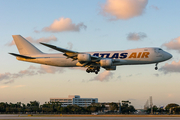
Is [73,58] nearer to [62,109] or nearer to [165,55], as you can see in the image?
[165,55]

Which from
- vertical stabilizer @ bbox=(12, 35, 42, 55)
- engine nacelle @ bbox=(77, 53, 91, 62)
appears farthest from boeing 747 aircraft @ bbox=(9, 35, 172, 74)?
vertical stabilizer @ bbox=(12, 35, 42, 55)

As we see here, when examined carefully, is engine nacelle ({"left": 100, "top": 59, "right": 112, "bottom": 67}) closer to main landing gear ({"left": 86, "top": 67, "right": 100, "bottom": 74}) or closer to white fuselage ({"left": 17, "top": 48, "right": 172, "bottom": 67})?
white fuselage ({"left": 17, "top": 48, "right": 172, "bottom": 67})

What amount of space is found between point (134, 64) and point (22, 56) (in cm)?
2905

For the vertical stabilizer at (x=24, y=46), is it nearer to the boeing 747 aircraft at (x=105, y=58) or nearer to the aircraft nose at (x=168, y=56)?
the boeing 747 aircraft at (x=105, y=58)

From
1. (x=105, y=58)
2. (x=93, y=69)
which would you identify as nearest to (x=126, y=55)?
(x=105, y=58)

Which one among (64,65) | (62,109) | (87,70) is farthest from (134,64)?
(62,109)

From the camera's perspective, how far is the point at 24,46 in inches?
2625

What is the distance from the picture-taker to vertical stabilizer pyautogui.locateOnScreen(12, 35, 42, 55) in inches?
2581

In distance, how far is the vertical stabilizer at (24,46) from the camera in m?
65.6

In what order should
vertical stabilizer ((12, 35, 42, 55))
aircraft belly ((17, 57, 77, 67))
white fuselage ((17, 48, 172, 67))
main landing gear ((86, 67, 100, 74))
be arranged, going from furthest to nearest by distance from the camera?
vertical stabilizer ((12, 35, 42, 55)) → main landing gear ((86, 67, 100, 74)) → aircraft belly ((17, 57, 77, 67)) → white fuselage ((17, 48, 172, 67))

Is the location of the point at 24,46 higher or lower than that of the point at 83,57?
higher

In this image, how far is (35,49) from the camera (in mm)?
65750

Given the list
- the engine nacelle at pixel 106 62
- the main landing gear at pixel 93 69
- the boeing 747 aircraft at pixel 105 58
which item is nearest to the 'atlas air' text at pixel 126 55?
the boeing 747 aircraft at pixel 105 58

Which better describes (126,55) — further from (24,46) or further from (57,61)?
(24,46)
